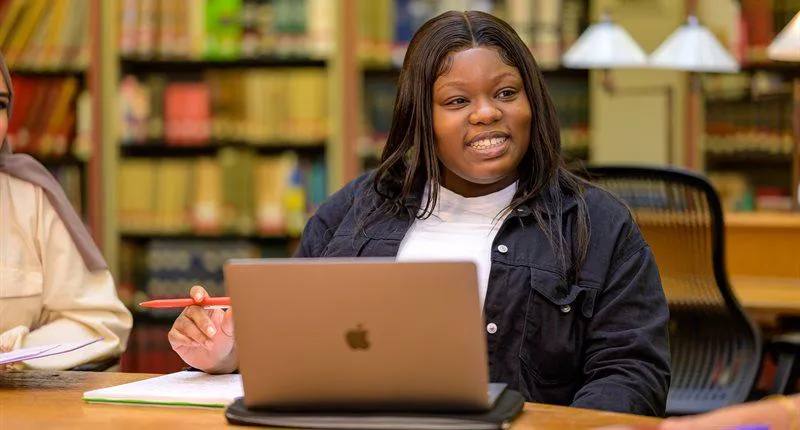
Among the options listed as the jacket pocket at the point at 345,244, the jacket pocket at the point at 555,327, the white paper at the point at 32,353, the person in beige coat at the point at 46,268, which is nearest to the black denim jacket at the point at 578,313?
the jacket pocket at the point at 555,327

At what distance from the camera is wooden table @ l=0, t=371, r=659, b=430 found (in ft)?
4.22

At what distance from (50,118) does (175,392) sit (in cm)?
368

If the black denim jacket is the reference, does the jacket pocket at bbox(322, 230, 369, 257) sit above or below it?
above

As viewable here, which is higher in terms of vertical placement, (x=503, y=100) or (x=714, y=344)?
(x=503, y=100)

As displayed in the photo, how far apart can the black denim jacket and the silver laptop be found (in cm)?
46

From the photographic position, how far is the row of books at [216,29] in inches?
188

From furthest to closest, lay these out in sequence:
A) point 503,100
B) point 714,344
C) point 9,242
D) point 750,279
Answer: point 750,279
point 714,344
point 9,242
point 503,100

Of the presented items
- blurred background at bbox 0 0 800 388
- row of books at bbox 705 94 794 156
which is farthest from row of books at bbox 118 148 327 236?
row of books at bbox 705 94 794 156

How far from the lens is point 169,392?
4.75 ft

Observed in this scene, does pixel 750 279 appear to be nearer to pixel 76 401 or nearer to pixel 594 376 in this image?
pixel 594 376

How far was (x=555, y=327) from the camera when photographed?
1.72m

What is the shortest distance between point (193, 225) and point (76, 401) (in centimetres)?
340

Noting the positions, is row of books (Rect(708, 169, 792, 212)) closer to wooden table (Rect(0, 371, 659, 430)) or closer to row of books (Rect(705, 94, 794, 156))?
row of books (Rect(705, 94, 794, 156))

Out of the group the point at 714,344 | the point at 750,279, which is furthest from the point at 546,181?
the point at 750,279
